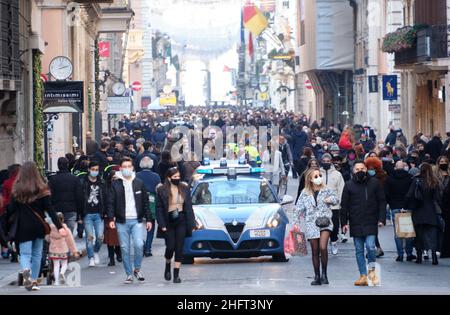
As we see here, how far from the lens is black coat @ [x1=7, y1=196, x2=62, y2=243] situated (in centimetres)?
1698

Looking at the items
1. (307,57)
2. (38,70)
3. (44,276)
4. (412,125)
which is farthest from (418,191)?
(307,57)

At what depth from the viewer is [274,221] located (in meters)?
21.5

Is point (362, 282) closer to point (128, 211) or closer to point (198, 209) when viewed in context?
point (128, 211)

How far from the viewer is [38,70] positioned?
32.7m

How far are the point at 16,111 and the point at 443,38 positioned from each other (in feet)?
55.0

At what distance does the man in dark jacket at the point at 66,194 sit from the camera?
21.9 m

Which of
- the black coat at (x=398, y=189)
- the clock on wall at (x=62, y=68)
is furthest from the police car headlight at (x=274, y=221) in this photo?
the clock on wall at (x=62, y=68)

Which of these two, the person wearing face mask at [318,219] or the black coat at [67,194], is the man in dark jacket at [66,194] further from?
the person wearing face mask at [318,219]

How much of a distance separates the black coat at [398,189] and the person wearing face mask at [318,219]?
5.09 meters

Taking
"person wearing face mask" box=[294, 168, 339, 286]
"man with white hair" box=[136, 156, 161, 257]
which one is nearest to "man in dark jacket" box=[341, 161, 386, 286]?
"person wearing face mask" box=[294, 168, 339, 286]

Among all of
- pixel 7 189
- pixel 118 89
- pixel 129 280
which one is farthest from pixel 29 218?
pixel 118 89

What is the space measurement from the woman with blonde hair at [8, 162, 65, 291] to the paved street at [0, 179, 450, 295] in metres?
0.50

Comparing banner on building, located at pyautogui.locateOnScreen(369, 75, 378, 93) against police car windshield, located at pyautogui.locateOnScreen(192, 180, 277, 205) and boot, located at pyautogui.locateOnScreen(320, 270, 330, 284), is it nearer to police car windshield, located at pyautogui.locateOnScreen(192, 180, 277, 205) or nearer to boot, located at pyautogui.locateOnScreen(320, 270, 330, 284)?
police car windshield, located at pyautogui.locateOnScreen(192, 180, 277, 205)
